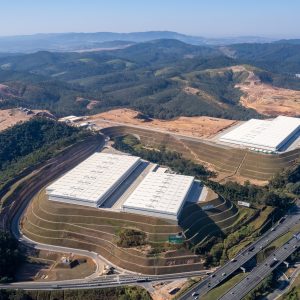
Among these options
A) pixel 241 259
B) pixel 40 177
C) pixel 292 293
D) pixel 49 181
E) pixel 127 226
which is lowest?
pixel 292 293

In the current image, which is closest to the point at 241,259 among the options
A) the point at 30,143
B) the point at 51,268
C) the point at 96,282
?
the point at 96,282

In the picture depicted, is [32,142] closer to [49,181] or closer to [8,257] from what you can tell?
[49,181]

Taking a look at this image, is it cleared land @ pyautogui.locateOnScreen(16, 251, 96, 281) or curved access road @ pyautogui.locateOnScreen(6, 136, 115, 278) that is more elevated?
curved access road @ pyautogui.locateOnScreen(6, 136, 115, 278)

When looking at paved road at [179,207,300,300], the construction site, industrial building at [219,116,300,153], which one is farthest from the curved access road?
industrial building at [219,116,300,153]

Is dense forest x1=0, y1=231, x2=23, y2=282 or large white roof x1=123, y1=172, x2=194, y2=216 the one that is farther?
large white roof x1=123, y1=172, x2=194, y2=216

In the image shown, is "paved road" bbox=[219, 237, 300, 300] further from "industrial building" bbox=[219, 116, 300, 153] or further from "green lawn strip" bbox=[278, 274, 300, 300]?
"industrial building" bbox=[219, 116, 300, 153]

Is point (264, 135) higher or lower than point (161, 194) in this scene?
higher
